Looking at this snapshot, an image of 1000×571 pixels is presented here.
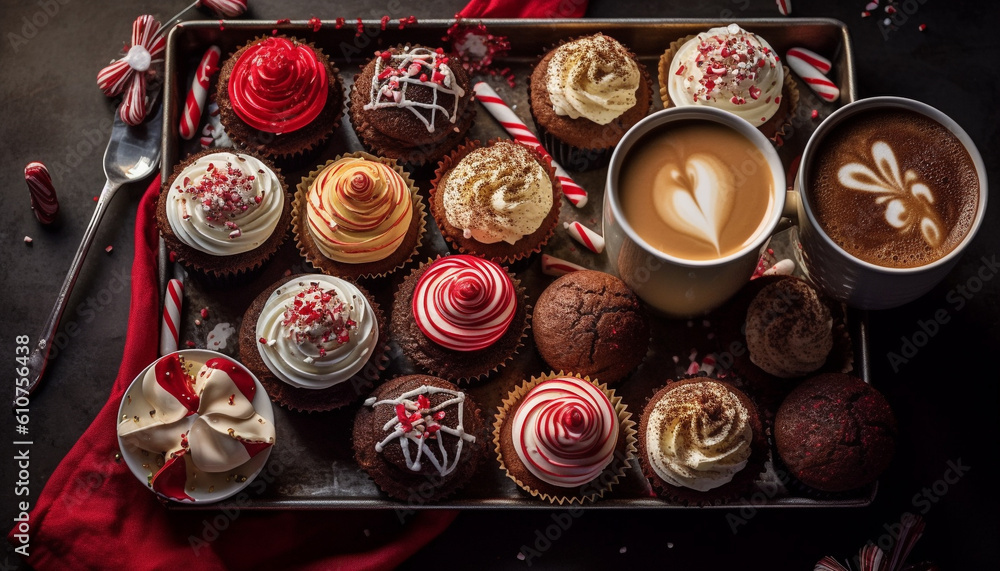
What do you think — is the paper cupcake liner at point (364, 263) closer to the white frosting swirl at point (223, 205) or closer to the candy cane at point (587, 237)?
the white frosting swirl at point (223, 205)

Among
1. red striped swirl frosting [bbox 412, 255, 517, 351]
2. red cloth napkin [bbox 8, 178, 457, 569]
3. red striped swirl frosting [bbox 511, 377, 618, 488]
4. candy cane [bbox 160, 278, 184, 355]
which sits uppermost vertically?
red striped swirl frosting [bbox 412, 255, 517, 351]

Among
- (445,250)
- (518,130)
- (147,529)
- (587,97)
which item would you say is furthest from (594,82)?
(147,529)

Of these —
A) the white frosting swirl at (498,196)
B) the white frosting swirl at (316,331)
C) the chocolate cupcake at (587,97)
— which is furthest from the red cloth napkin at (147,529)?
the chocolate cupcake at (587,97)

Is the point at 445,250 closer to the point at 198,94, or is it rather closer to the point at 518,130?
the point at 518,130

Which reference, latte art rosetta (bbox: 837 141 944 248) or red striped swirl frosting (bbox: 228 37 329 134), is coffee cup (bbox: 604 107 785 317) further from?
red striped swirl frosting (bbox: 228 37 329 134)

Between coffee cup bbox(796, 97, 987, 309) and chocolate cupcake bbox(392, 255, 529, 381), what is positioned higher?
coffee cup bbox(796, 97, 987, 309)

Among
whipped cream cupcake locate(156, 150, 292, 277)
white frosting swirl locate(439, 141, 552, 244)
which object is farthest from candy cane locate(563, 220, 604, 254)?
whipped cream cupcake locate(156, 150, 292, 277)

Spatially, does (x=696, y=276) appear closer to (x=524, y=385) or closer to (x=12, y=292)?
(x=524, y=385)
